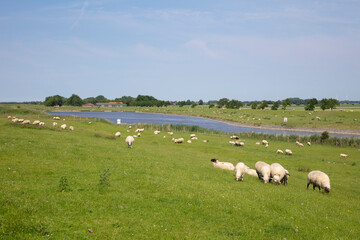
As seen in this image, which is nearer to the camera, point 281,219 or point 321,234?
point 321,234

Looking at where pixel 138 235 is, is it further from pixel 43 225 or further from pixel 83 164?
pixel 83 164

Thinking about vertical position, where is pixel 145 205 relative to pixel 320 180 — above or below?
above

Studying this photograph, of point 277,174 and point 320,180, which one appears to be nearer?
point 320,180

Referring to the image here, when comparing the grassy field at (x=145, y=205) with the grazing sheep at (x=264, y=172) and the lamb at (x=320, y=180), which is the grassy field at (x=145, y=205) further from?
the grazing sheep at (x=264, y=172)

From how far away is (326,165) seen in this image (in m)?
34.3

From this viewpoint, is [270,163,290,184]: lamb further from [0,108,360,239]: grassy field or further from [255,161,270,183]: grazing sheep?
[0,108,360,239]: grassy field

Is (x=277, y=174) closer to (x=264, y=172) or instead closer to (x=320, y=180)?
(x=264, y=172)

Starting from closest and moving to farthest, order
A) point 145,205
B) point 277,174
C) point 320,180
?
point 145,205 → point 320,180 → point 277,174

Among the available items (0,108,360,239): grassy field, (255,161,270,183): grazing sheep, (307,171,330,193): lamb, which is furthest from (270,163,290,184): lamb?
(0,108,360,239): grassy field

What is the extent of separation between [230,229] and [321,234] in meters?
4.28

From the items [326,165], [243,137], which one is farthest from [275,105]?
[326,165]

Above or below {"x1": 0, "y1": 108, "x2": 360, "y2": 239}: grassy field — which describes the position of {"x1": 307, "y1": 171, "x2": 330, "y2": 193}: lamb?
below

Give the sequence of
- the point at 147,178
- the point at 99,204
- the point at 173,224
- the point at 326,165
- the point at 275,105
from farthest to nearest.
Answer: the point at 275,105 < the point at 326,165 < the point at 147,178 < the point at 99,204 < the point at 173,224

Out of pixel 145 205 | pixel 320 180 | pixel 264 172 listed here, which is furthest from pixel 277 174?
pixel 145 205
